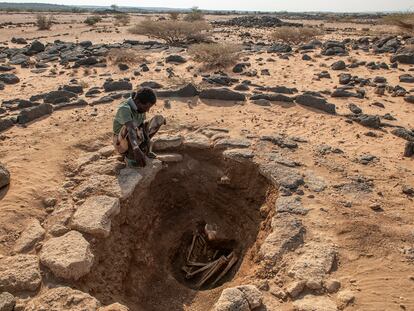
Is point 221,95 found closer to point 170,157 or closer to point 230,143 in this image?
point 230,143

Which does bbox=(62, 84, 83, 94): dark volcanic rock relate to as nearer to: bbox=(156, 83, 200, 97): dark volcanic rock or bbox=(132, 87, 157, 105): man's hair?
bbox=(156, 83, 200, 97): dark volcanic rock

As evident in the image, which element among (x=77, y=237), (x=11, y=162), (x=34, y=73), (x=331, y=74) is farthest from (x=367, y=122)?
(x=34, y=73)

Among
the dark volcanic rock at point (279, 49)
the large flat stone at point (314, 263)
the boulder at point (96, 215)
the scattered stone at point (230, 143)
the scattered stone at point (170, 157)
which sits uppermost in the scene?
the dark volcanic rock at point (279, 49)

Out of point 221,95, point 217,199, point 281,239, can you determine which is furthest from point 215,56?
point 281,239

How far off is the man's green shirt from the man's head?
0.10 meters

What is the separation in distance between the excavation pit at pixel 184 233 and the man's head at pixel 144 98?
3.34ft

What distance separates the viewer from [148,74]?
1023 centimetres

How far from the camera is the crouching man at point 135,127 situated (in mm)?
4527

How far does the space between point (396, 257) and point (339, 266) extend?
0.56m

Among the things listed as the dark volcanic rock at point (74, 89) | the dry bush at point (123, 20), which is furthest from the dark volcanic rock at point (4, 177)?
the dry bush at point (123, 20)

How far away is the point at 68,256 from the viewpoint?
3564mm

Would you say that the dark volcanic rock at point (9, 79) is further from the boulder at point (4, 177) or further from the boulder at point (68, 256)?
the boulder at point (68, 256)

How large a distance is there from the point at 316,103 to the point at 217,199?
3096 mm

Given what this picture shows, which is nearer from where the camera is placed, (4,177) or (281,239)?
(281,239)
